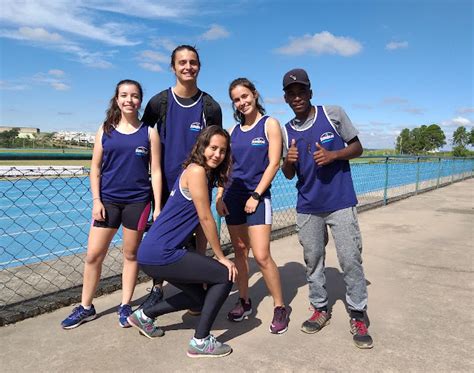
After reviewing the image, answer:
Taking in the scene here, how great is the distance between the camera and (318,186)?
294 centimetres

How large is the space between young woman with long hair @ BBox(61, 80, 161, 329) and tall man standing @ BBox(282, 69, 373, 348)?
109 cm

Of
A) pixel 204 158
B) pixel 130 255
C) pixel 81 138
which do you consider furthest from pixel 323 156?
pixel 81 138

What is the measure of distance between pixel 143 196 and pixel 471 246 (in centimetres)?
496

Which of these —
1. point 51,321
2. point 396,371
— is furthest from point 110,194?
point 396,371

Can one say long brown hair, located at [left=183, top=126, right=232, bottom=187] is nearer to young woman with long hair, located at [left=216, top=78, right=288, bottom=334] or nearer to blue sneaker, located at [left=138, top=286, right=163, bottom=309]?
young woman with long hair, located at [left=216, top=78, right=288, bottom=334]

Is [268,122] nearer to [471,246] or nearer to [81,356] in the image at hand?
[81,356]

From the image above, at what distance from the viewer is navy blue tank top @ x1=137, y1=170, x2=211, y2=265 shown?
8.48 feet

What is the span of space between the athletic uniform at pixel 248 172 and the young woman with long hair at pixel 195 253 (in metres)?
0.28

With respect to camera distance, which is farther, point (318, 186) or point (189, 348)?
point (318, 186)

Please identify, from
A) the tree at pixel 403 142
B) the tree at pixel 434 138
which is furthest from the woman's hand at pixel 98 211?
the tree at pixel 403 142

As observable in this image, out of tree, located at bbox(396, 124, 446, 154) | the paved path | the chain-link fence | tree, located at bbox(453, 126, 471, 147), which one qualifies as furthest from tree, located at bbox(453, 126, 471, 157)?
the paved path

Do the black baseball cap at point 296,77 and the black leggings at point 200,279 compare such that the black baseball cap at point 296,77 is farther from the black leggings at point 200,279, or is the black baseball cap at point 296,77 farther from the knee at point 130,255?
the knee at point 130,255

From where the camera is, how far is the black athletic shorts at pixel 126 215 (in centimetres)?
299

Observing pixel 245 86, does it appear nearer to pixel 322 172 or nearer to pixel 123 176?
pixel 322 172
